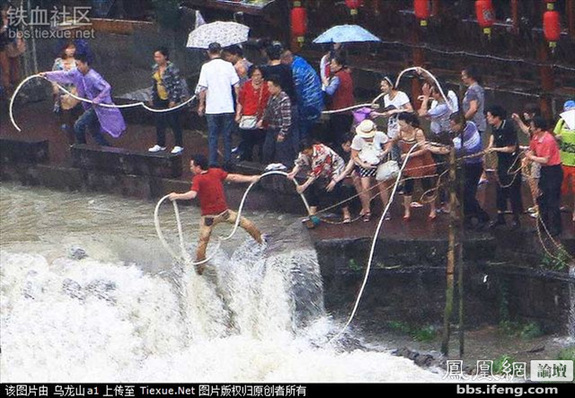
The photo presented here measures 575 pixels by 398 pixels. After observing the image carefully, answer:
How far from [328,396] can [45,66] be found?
10.3 metres

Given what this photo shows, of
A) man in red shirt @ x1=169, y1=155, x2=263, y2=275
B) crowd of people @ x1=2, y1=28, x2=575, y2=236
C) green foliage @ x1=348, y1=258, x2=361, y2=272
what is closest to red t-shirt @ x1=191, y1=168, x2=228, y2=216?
man in red shirt @ x1=169, y1=155, x2=263, y2=275

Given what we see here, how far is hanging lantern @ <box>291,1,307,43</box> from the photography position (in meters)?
22.6

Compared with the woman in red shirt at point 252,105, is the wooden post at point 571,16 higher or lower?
higher

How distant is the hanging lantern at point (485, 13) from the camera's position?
69.4 ft

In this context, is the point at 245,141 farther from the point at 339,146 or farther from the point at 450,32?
the point at 450,32

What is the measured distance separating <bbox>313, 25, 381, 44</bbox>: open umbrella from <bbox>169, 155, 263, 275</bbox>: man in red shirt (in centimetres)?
339

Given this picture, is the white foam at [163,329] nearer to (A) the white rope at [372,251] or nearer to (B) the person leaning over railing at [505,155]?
(A) the white rope at [372,251]

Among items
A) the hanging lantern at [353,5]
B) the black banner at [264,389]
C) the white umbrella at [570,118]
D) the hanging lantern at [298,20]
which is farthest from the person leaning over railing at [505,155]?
the hanging lantern at [298,20]

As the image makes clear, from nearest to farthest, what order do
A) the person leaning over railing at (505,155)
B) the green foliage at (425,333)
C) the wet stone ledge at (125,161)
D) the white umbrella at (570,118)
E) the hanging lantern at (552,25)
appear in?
A: 1. the white umbrella at (570,118)
2. the person leaning over railing at (505,155)
3. the green foliage at (425,333)
4. the hanging lantern at (552,25)
5. the wet stone ledge at (125,161)

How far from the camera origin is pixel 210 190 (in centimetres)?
1839

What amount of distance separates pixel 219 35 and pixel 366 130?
3332mm

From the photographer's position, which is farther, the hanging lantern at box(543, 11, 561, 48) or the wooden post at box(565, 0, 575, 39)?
the wooden post at box(565, 0, 575, 39)

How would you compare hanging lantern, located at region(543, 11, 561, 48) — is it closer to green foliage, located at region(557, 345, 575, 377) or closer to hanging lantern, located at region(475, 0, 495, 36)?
hanging lantern, located at region(475, 0, 495, 36)

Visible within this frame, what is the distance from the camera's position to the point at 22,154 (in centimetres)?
2197
